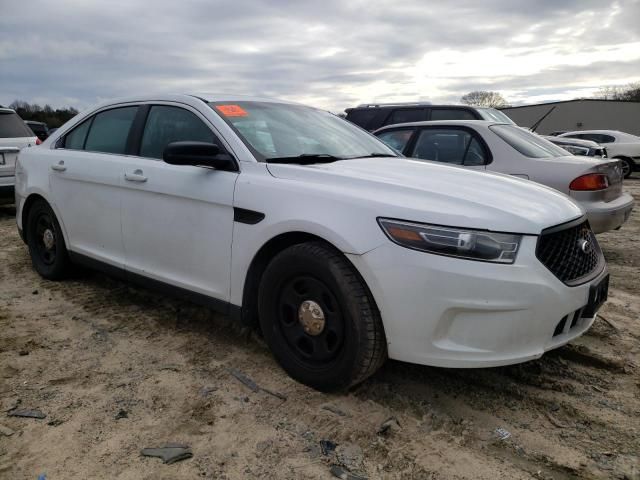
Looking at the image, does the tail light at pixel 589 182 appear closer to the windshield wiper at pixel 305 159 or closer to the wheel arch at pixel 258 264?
the windshield wiper at pixel 305 159

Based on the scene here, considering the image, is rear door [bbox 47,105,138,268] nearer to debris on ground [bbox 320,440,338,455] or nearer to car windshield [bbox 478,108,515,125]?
debris on ground [bbox 320,440,338,455]

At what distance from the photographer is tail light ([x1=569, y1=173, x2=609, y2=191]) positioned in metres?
5.14

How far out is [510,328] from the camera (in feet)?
7.73

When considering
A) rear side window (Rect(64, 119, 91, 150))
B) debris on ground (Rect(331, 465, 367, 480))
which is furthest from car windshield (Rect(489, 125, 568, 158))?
debris on ground (Rect(331, 465, 367, 480))

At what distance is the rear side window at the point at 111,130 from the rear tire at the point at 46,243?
765 mm

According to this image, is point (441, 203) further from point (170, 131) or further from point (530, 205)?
point (170, 131)

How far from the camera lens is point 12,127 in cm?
815

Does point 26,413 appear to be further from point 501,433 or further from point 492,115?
point 492,115

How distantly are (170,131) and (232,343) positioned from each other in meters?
1.49

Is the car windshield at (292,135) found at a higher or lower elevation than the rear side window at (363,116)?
lower

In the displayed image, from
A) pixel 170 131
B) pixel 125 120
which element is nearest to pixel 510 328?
pixel 170 131

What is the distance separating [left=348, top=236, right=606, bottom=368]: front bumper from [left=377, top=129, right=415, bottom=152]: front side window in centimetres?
428

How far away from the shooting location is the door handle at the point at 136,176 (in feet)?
11.6

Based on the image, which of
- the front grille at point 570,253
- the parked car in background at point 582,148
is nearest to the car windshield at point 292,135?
the front grille at point 570,253
